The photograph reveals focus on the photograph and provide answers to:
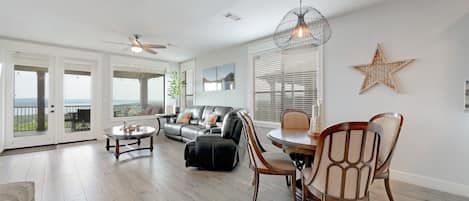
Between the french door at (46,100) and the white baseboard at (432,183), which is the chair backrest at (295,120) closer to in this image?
the white baseboard at (432,183)

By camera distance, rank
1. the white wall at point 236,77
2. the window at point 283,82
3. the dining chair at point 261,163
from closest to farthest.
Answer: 1. the dining chair at point 261,163
2. the window at point 283,82
3. the white wall at point 236,77

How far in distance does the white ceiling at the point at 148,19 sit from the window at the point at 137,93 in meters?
1.53

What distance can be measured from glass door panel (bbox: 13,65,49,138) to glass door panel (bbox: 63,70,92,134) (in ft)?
1.25

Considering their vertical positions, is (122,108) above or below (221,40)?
below

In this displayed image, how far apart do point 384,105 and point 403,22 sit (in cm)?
115

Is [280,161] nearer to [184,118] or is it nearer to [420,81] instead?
[420,81]

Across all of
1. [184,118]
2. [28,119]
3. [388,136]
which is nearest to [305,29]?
[388,136]

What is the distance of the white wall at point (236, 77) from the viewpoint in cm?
511

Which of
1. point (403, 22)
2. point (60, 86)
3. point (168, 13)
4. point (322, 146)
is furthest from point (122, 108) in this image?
point (403, 22)

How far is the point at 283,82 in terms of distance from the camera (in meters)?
4.33

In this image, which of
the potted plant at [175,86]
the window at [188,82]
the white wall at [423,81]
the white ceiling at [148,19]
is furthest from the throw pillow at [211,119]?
the white wall at [423,81]

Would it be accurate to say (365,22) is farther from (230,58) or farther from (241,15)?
(230,58)

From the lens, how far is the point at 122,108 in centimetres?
627

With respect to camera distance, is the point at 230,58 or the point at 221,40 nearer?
the point at 221,40
